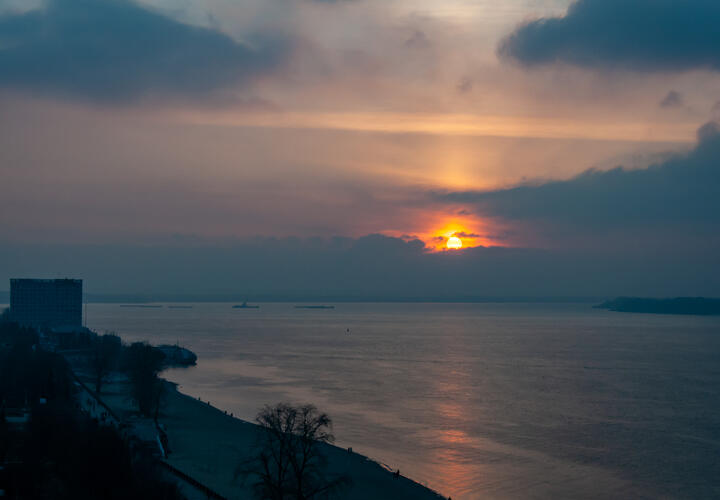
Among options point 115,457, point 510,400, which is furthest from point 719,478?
point 115,457

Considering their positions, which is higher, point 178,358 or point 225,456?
point 178,358

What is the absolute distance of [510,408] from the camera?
179 feet

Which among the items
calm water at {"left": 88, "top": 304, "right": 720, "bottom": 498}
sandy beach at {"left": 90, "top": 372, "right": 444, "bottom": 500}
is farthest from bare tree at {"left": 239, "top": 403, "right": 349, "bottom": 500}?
calm water at {"left": 88, "top": 304, "right": 720, "bottom": 498}

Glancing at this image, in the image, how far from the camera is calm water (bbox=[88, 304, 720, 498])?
3628 cm

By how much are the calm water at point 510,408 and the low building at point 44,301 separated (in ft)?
183

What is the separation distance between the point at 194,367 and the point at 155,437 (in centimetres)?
4692

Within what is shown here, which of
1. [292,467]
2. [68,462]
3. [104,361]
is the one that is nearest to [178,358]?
[104,361]

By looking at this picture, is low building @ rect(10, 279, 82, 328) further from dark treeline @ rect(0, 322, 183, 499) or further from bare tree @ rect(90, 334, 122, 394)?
dark treeline @ rect(0, 322, 183, 499)

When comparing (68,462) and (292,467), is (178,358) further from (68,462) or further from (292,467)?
(68,462)

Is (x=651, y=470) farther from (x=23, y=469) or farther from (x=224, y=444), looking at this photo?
(x=23, y=469)

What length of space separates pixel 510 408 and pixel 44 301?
12027cm

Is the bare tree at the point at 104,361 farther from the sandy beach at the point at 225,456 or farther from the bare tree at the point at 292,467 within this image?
the bare tree at the point at 292,467

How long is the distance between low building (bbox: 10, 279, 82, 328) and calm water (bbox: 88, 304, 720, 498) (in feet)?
183

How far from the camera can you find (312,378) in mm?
71688
